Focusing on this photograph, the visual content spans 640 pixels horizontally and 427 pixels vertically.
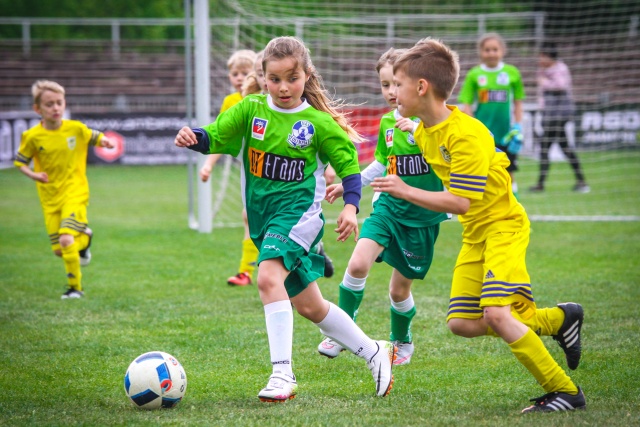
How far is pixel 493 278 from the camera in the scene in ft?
12.1

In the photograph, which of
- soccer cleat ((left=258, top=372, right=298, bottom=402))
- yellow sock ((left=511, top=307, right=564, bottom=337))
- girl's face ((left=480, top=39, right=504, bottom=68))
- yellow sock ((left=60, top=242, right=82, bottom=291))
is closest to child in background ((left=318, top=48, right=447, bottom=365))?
soccer cleat ((left=258, top=372, right=298, bottom=402))

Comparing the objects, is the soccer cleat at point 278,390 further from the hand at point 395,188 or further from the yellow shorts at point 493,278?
the hand at point 395,188

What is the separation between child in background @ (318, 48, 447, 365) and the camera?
193 inches

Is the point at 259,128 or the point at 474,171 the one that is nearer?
the point at 474,171

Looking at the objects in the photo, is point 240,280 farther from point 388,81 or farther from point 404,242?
point 388,81

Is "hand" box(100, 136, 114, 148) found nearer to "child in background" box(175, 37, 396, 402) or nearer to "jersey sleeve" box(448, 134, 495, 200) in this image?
"child in background" box(175, 37, 396, 402)

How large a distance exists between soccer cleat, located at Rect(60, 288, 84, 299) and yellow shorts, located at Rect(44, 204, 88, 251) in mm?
381

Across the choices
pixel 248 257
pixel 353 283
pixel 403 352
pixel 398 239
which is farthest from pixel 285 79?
pixel 248 257

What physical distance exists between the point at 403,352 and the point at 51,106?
3687 mm

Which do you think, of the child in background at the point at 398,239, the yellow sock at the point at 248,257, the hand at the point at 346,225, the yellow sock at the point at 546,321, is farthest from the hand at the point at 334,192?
the yellow sock at the point at 248,257

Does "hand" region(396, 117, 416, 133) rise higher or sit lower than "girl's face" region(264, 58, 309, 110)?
lower

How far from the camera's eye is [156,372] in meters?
3.85

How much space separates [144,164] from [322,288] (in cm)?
1297

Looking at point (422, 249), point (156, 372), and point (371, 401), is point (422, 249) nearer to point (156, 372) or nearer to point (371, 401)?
point (371, 401)
